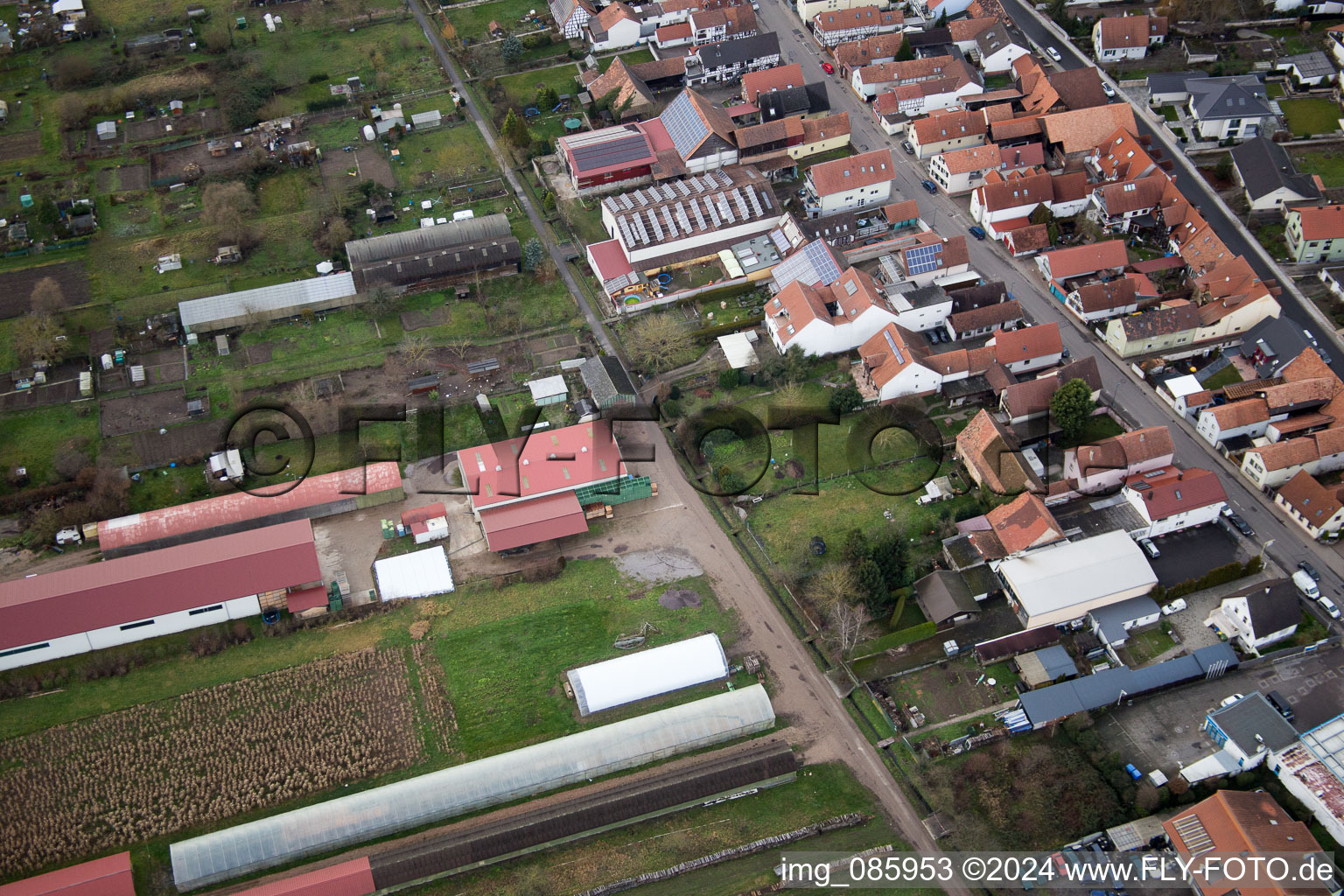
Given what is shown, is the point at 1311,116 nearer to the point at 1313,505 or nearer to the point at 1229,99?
the point at 1229,99

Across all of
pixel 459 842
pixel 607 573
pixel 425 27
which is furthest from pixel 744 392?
pixel 425 27

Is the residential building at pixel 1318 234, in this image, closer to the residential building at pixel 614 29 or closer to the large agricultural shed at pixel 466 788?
the large agricultural shed at pixel 466 788

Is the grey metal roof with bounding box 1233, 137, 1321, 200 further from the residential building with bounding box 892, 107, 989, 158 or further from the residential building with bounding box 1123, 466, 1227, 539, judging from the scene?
the residential building with bounding box 1123, 466, 1227, 539

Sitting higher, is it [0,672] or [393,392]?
[393,392]

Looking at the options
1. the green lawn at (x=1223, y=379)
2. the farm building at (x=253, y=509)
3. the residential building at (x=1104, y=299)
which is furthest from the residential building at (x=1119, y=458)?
the farm building at (x=253, y=509)

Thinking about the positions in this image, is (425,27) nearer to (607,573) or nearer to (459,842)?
(607,573)

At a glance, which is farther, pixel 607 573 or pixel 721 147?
pixel 721 147
